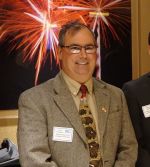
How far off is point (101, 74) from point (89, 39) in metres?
1.22

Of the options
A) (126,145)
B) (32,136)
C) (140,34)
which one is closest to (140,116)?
(126,145)

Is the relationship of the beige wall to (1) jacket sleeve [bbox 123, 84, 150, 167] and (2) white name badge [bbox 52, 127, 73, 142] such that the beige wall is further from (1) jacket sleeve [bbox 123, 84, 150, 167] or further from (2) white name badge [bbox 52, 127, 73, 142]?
(2) white name badge [bbox 52, 127, 73, 142]

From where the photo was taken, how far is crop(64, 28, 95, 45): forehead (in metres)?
1.94

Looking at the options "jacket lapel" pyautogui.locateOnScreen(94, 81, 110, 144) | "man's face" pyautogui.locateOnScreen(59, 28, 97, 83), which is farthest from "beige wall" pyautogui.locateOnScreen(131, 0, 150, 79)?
"man's face" pyautogui.locateOnScreen(59, 28, 97, 83)

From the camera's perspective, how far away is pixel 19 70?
2891 millimetres

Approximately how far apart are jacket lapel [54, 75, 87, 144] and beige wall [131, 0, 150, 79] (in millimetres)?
1405

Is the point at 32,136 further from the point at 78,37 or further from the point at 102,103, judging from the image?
the point at 78,37

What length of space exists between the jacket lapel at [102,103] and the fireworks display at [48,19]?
952 millimetres

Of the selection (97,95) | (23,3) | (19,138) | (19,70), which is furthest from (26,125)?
(23,3)

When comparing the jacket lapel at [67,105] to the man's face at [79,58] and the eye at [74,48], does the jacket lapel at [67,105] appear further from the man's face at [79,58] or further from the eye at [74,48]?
the eye at [74,48]

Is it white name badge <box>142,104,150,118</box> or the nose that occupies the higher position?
the nose

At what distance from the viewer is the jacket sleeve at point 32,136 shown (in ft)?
5.95

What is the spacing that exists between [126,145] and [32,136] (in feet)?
1.97

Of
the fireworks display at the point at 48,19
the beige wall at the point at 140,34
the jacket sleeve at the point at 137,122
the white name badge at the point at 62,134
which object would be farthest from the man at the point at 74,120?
the beige wall at the point at 140,34
